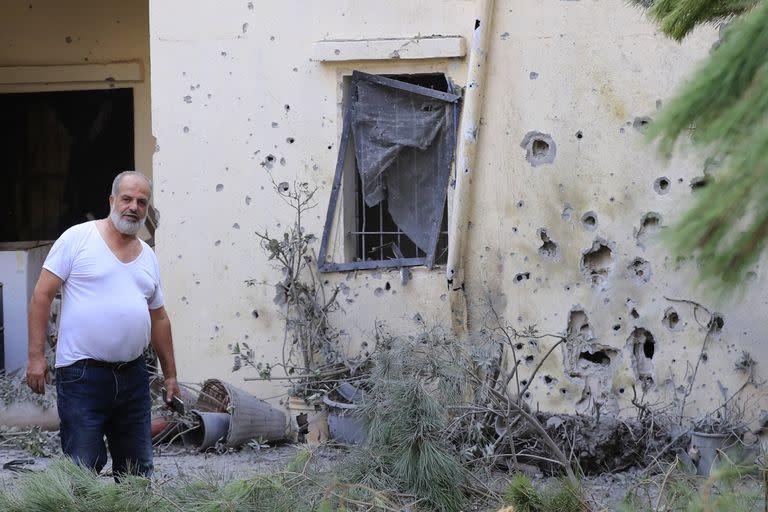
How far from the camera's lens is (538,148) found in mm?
7164

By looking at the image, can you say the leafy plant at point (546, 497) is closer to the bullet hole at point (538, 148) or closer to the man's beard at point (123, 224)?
the man's beard at point (123, 224)

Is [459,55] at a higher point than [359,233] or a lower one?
higher

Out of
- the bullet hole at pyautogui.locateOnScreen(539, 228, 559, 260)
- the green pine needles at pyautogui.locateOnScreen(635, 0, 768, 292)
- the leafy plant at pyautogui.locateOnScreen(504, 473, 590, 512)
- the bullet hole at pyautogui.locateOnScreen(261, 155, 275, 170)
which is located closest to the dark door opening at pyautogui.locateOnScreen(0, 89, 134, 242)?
the bullet hole at pyautogui.locateOnScreen(261, 155, 275, 170)

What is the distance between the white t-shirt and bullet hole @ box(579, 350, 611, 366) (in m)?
3.23

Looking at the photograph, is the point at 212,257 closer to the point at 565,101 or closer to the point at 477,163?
the point at 477,163

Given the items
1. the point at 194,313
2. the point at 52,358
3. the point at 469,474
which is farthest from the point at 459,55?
the point at 52,358

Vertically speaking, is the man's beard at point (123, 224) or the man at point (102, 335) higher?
the man's beard at point (123, 224)

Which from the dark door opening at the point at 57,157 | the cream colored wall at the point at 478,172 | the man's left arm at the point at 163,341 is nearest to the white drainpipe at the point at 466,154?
the cream colored wall at the point at 478,172

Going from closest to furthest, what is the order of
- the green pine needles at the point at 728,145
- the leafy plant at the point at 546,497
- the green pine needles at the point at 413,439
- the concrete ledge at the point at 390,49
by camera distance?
the green pine needles at the point at 728,145 < the leafy plant at the point at 546,497 < the green pine needles at the point at 413,439 < the concrete ledge at the point at 390,49

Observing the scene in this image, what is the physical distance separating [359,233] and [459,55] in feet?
4.71

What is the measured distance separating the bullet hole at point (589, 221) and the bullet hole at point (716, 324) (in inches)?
36.7

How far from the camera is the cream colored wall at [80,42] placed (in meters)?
10.3

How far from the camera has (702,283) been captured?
1.99m

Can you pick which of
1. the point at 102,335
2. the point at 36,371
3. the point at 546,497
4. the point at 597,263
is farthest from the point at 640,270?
the point at 36,371
